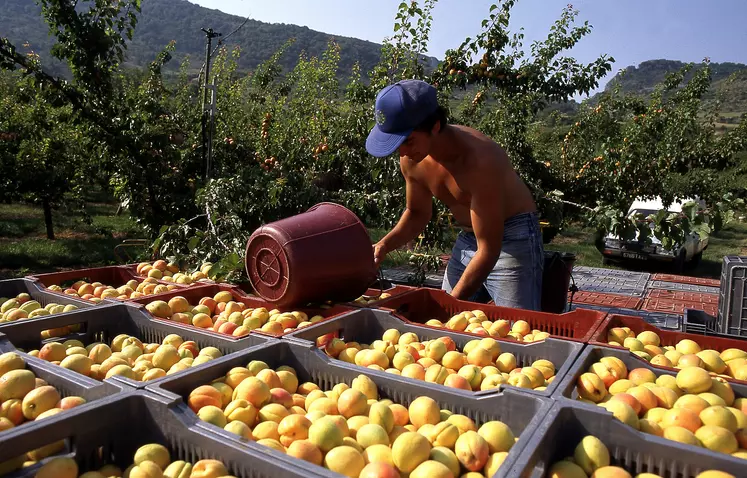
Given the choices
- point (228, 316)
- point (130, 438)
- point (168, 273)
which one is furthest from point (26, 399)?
point (168, 273)

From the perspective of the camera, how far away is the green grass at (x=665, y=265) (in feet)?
33.9

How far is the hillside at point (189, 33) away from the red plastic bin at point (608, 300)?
251ft

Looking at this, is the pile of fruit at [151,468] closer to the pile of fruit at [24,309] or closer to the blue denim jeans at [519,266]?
the pile of fruit at [24,309]

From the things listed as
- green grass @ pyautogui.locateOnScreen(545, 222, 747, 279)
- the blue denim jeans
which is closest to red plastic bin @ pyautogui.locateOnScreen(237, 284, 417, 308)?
the blue denim jeans

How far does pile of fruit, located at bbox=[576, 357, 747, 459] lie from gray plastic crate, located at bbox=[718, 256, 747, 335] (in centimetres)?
125

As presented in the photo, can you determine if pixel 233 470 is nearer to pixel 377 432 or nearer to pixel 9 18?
pixel 377 432

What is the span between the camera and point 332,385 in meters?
1.68

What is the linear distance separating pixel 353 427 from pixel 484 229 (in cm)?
143

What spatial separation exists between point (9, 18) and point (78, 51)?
114145 mm

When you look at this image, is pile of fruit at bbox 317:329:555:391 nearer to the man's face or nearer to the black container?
the man's face

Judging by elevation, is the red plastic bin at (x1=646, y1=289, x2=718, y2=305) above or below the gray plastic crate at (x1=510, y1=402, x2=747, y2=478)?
below

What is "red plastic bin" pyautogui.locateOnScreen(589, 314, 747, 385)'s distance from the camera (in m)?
1.89

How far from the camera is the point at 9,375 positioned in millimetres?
1460

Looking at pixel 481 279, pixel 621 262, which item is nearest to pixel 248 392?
pixel 481 279
